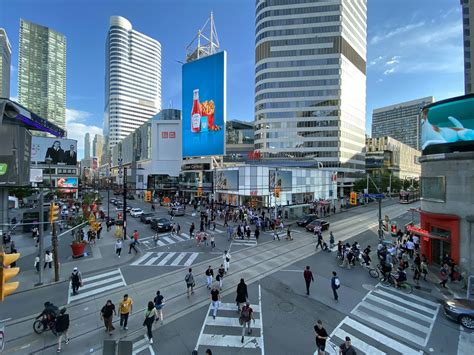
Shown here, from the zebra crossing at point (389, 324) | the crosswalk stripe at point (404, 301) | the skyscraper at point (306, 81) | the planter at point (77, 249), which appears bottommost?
the crosswalk stripe at point (404, 301)

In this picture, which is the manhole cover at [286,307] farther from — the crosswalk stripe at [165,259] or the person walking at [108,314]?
the crosswalk stripe at [165,259]

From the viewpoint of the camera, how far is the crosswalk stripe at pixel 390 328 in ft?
30.1

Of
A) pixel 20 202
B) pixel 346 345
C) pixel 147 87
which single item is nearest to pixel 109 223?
pixel 346 345

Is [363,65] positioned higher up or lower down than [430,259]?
higher up

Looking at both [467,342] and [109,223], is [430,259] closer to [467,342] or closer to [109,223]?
[467,342]

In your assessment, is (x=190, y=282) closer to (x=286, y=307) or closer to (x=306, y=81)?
(x=286, y=307)

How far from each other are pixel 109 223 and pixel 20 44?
164 metres

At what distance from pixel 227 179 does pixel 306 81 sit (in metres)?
48.0

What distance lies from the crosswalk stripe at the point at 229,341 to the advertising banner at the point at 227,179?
28.2 m

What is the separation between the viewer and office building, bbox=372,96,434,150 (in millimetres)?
171750

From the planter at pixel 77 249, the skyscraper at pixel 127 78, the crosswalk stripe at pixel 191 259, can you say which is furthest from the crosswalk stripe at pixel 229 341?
the skyscraper at pixel 127 78

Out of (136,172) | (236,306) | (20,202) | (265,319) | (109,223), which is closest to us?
(265,319)

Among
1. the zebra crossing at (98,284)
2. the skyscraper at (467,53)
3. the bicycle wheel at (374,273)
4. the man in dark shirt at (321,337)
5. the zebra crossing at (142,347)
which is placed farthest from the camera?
the skyscraper at (467,53)

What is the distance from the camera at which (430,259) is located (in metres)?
17.4
